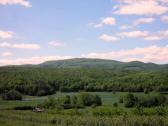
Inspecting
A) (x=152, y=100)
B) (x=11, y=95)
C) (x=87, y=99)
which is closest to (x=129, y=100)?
(x=152, y=100)

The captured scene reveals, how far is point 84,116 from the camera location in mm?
96312

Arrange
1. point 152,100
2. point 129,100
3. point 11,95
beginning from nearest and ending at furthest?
point 129,100
point 152,100
point 11,95

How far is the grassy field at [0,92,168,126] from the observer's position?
7129 cm

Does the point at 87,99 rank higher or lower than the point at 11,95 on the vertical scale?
lower

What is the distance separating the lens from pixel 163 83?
15800 centimetres

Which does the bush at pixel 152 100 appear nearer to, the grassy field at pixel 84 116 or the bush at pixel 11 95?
the grassy field at pixel 84 116

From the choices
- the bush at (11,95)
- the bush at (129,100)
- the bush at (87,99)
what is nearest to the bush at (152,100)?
the bush at (129,100)

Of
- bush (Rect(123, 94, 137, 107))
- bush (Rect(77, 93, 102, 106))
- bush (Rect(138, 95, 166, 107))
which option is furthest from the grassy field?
bush (Rect(138, 95, 166, 107))

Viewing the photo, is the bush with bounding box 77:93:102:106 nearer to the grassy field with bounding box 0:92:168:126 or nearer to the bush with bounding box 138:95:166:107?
the grassy field with bounding box 0:92:168:126

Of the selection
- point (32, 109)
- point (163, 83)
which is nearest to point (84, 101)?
point (32, 109)

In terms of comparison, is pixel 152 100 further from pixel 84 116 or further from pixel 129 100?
pixel 84 116

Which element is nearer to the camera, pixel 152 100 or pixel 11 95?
pixel 152 100

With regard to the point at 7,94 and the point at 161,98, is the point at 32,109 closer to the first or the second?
the point at 7,94

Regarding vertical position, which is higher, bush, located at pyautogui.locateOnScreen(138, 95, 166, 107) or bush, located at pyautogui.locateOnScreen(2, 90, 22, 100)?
bush, located at pyautogui.locateOnScreen(2, 90, 22, 100)
